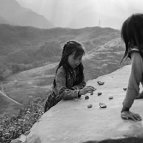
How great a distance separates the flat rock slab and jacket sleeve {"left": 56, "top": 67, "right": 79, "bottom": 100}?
0.30 feet

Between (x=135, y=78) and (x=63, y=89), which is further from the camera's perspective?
(x=63, y=89)

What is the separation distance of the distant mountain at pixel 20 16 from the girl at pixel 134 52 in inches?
2219

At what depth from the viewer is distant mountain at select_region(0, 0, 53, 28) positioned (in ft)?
201

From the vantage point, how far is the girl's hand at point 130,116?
3.38 metres

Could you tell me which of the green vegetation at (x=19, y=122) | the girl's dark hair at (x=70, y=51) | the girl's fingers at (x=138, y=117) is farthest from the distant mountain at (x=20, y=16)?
the girl's fingers at (x=138, y=117)

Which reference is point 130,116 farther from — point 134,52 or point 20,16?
point 20,16

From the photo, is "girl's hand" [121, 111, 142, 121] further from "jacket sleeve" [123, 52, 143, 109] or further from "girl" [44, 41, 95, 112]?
"girl" [44, 41, 95, 112]

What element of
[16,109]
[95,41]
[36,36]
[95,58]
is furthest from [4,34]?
[16,109]

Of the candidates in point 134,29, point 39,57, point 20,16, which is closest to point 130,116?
point 134,29

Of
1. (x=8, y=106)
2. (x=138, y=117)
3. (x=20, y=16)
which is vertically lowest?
(x=8, y=106)

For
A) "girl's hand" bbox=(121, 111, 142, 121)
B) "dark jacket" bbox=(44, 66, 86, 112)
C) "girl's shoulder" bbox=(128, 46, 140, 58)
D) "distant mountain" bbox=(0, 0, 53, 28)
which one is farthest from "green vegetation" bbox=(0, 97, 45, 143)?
"distant mountain" bbox=(0, 0, 53, 28)

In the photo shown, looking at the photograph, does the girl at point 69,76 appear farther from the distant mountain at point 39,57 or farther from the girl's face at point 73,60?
the distant mountain at point 39,57

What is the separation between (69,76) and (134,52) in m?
1.82

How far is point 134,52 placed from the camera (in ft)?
11.2
